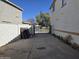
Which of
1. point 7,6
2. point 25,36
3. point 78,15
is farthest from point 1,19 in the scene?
point 78,15

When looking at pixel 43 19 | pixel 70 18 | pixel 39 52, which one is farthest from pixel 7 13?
pixel 43 19

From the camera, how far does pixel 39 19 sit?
5631 cm

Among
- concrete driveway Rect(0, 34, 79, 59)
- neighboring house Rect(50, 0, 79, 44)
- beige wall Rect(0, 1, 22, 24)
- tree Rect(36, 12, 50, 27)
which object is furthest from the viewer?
tree Rect(36, 12, 50, 27)

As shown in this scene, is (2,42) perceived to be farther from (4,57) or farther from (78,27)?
(78,27)

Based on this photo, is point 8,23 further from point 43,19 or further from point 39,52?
point 43,19

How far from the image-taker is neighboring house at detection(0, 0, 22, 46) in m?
11.3

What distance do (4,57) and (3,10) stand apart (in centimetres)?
1016

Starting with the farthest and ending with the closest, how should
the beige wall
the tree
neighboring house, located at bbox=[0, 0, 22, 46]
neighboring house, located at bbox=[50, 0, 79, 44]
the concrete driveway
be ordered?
the tree, the beige wall, neighboring house, located at bbox=[0, 0, 22, 46], neighboring house, located at bbox=[50, 0, 79, 44], the concrete driveway

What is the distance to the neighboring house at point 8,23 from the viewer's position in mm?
11345

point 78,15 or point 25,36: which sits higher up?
point 78,15

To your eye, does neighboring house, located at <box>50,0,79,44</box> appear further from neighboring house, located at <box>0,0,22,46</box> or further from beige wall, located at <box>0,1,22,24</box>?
beige wall, located at <box>0,1,22,24</box>

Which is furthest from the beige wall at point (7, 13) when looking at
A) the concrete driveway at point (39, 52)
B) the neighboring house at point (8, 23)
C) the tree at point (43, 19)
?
the tree at point (43, 19)

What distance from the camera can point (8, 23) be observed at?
12.8 meters

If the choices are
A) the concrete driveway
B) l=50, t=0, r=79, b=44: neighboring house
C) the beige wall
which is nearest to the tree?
the beige wall
